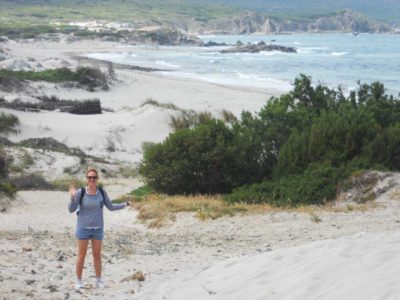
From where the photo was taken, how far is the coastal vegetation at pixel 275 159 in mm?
14742

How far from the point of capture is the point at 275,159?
1738cm

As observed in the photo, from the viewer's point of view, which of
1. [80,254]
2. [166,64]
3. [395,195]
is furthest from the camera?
[166,64]

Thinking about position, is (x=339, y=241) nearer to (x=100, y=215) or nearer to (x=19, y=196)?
(x=100, y=215)

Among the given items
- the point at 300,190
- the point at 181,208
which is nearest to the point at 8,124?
the point at 181,208

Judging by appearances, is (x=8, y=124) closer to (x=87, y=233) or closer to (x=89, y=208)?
(x=87, y=233)

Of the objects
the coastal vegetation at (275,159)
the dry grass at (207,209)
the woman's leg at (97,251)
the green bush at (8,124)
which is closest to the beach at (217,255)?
the dry grass at (207,209)

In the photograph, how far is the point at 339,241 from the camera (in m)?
8.89

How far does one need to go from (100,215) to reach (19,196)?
27.0 ft

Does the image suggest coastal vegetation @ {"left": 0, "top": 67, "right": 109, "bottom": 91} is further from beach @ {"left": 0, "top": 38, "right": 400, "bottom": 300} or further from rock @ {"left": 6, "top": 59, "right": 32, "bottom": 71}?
beach @ {"left": 0, "top": 38, "right": 400, "bottom": 300}

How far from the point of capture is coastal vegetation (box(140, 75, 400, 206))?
14.7 metres

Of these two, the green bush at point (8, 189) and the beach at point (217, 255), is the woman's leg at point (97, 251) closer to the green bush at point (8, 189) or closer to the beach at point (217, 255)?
the beach at point (217, 255)

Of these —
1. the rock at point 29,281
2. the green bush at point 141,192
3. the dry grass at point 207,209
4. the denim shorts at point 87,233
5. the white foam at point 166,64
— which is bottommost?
the white foam at point 166,64

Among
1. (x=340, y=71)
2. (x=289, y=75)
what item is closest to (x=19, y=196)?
(x=289, y=75)

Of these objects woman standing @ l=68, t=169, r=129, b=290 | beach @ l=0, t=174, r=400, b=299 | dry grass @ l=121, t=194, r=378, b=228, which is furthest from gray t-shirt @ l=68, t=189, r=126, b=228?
dry grass @ l=121, t=194, r=378, b=228
